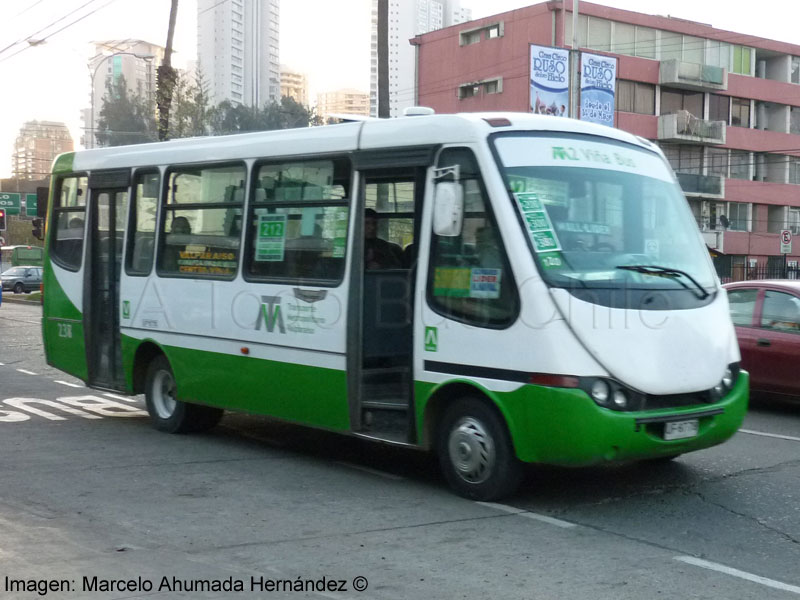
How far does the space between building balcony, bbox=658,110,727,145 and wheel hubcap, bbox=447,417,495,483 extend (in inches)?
1910

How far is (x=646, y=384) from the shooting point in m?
6.84

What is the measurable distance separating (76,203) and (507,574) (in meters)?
8.08

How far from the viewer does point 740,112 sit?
58688mm

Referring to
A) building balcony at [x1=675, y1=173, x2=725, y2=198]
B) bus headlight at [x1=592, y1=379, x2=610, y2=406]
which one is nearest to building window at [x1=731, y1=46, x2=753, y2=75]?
building balcony at [x1=675, y1=173, x2=725, y2=198]

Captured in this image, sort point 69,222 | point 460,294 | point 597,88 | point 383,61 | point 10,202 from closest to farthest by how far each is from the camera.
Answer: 1. point 460,294
2. point 69,222
3. point 383,61
4. point 597,88
5. point 10,202

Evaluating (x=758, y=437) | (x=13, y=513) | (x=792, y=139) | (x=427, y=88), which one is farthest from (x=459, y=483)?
(x=792, y=139)

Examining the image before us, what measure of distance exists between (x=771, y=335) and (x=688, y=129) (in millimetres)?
44424

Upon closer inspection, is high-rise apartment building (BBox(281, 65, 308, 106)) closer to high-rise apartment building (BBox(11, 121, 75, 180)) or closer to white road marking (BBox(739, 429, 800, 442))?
high-rise apartment building (BBox(11, 121, 75, 180))

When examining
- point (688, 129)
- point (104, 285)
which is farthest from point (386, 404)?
point (688, 129)

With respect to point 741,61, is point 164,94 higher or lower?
lower

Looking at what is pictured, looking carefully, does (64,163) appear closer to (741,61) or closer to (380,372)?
(380,372)

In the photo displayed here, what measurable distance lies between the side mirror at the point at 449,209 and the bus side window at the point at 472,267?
94mm

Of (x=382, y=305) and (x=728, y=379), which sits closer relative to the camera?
(x=728, y=379)

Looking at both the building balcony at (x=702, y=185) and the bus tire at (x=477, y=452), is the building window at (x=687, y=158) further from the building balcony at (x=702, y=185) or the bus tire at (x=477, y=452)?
the bus tire at (x=477, y=452)
